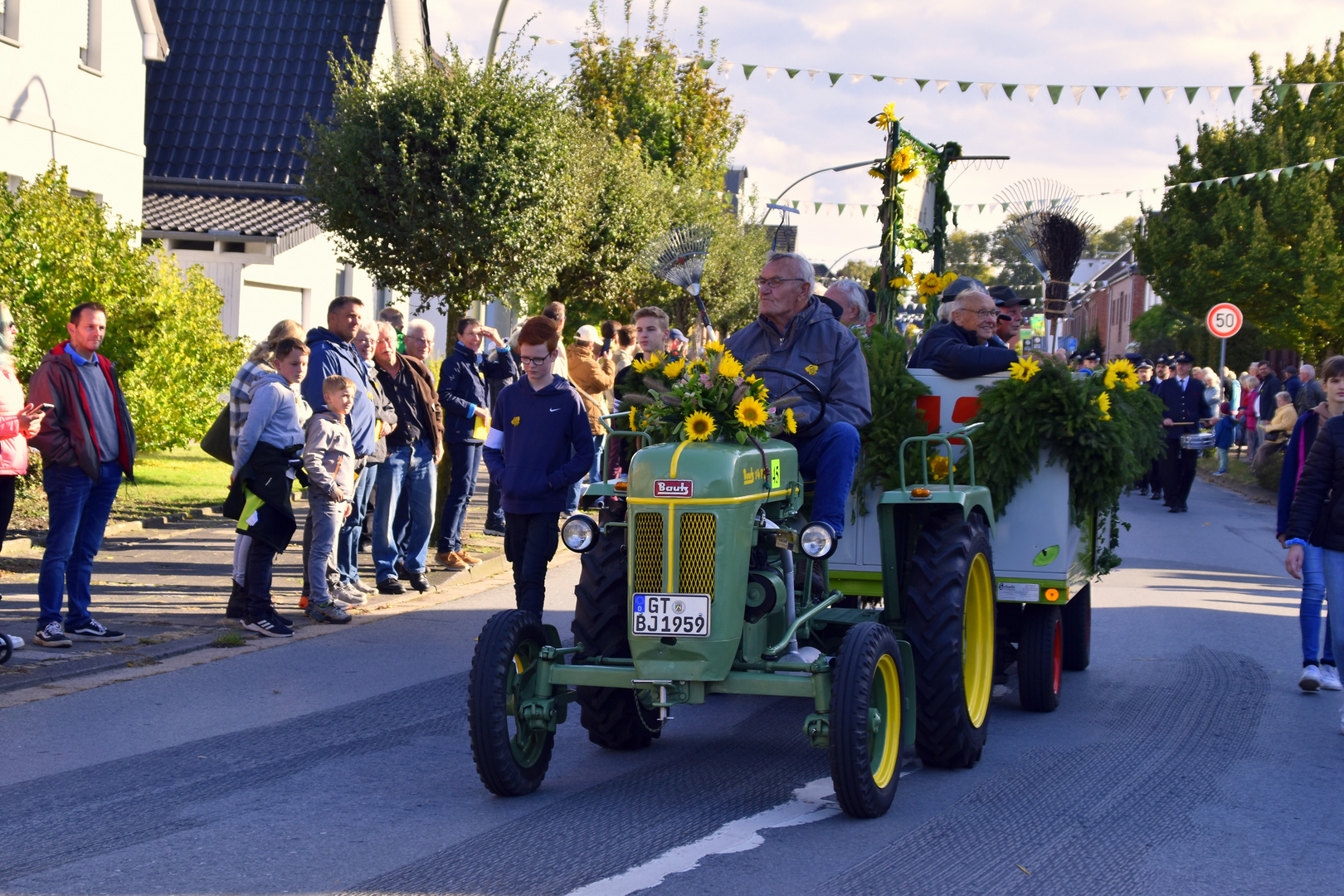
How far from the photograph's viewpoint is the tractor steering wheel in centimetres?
582

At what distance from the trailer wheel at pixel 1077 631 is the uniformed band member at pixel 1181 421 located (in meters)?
11.4

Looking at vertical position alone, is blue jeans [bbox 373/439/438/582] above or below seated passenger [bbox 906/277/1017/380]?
below

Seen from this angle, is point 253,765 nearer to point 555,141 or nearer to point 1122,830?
point 1122,830

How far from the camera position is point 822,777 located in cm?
598

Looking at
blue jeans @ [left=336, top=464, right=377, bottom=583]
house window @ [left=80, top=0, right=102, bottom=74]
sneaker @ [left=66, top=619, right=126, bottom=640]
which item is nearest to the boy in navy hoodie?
blue jeans @ [left=336, top=464, right=377, bottom=583]

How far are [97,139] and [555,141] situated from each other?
914 cm

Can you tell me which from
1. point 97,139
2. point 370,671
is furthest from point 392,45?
point 370,671

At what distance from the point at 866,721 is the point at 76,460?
530cm

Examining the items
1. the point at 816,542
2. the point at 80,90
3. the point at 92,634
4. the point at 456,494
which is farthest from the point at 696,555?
the point at 80,90

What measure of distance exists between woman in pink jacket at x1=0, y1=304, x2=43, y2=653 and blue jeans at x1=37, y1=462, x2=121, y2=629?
363mm

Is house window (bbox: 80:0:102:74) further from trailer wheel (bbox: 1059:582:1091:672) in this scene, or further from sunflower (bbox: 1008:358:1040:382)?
sunflower (bbox: 1008:358:1040:382)

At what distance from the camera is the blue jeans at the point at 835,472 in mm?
5754

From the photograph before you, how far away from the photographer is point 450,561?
39.3ft

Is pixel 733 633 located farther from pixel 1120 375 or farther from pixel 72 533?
pixel 72 533
